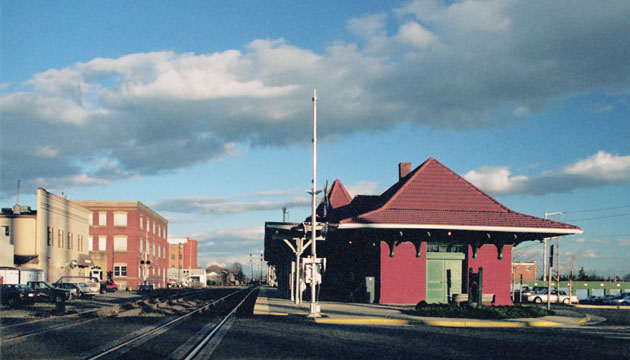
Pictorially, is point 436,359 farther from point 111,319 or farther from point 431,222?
point 431,222

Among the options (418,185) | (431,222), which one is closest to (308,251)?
(418,185)

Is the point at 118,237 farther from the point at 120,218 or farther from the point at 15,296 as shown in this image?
the point at 15,296

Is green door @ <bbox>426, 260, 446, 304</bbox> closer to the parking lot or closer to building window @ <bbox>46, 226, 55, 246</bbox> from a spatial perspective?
the parking lot

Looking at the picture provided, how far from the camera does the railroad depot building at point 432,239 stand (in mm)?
35000

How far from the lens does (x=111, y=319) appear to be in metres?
25.4

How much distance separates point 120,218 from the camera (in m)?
87.3

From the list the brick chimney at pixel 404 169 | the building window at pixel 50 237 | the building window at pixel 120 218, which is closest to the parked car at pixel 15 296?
the brick chimney at pixel 404 169

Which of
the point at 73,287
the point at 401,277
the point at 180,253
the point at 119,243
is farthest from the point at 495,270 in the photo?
the point at 180,253

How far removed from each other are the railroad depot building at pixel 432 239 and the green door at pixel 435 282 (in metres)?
0.02

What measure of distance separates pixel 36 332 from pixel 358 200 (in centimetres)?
3010

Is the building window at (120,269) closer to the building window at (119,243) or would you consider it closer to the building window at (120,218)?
the building window at (119,243)

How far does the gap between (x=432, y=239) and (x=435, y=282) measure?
2455 mm

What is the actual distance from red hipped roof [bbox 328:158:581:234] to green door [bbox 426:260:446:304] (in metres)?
3.05

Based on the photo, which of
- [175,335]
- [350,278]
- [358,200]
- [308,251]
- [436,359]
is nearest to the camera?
[436,359]
